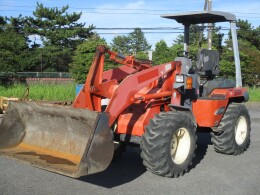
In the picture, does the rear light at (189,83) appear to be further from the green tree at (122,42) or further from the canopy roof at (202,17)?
the green tree at (122,42)

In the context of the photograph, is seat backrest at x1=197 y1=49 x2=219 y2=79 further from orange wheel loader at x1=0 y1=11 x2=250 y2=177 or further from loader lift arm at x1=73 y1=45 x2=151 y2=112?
loader lift arm at x1=73 y1=45 x2=151 y2=112

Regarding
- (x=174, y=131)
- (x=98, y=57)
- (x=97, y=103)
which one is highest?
(x=98, y=57)

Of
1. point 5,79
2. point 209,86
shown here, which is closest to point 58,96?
point 5,79

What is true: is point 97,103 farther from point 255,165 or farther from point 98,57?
point 255,165

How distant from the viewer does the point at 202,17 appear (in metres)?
7.61

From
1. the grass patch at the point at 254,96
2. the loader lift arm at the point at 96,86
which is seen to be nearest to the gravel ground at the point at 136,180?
the loader lift arm at the point at 96,86

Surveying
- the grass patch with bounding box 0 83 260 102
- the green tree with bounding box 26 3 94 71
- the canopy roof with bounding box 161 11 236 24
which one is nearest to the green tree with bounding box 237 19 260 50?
the green tree with bounding box 26 3 94 71

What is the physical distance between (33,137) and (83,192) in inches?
57.1

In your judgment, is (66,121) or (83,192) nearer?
(83,192)

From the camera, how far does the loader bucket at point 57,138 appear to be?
16.0 feet

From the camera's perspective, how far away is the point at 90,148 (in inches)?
190

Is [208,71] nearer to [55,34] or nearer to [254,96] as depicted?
[254,96]

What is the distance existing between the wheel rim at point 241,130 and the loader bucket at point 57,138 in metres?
3.26

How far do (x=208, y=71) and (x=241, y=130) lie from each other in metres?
1.32
